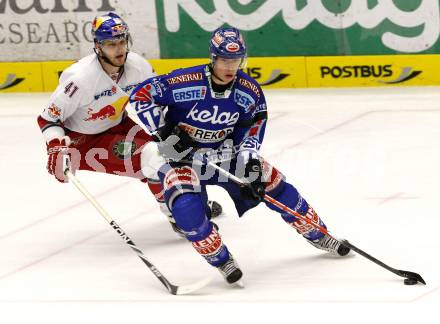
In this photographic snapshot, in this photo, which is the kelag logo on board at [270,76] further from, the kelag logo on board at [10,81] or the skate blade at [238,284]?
the skate blade at [238,284]

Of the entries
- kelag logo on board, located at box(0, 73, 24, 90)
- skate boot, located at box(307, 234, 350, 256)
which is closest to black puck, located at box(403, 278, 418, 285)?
skate boot, located at box(307, 234, 350, 256)

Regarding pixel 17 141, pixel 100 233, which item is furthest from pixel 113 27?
pixel 17 141

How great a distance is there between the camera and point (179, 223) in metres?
5.69

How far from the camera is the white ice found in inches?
217

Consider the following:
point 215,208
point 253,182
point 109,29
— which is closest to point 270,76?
point 215,208

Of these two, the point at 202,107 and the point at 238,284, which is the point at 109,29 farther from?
the point at 238,284

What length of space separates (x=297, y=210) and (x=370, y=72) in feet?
12.9

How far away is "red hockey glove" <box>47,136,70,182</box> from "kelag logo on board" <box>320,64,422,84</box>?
3911mm

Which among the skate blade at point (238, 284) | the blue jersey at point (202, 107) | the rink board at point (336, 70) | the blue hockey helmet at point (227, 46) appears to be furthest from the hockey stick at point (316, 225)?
the rink board at point (336, 70)

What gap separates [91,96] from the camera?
6535 millimetres

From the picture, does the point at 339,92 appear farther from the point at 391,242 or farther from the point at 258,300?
the point at 258,300

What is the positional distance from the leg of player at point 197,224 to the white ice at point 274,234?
12 cm

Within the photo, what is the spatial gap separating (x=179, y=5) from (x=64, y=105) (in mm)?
3675

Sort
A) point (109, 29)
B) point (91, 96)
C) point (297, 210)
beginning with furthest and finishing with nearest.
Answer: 1. point (91, 96)
2. point (109, 29)
3. point (297, 210)
